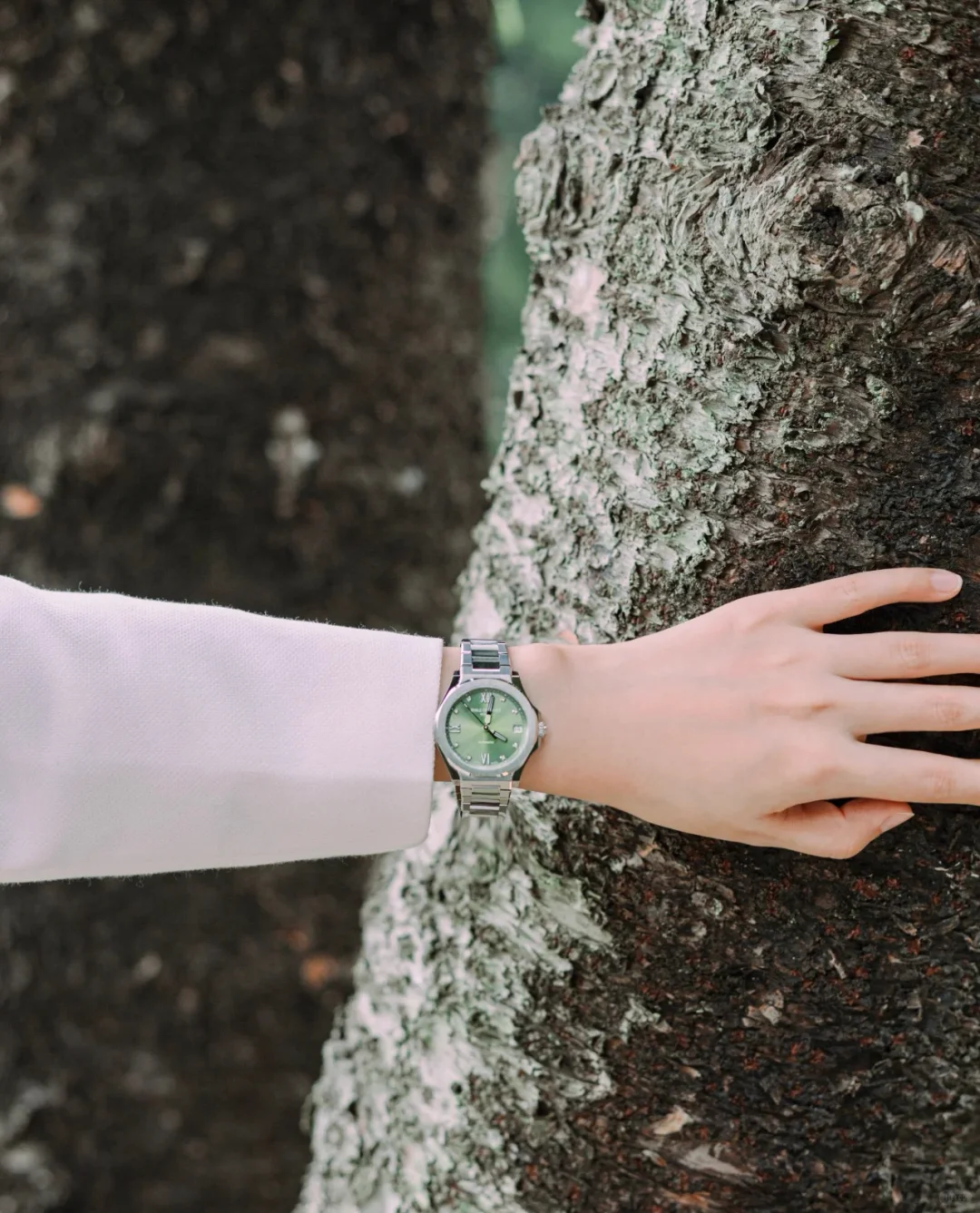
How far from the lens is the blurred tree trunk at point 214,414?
6.78 feet

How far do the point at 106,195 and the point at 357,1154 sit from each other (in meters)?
1.75

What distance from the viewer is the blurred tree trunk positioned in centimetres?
207

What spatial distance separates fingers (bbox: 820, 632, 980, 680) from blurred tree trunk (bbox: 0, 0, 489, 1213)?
1525mm

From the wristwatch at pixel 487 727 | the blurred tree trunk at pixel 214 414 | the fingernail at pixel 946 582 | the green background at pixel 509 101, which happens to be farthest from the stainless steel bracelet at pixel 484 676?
the green background at pixel 509 101

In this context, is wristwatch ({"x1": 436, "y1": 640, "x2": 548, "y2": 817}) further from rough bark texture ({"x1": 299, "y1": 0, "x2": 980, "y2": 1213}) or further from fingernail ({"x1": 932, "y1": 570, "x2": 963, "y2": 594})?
fingernail ({"x1": 932, "y1": 570, "x2": 963, "y2": 594})

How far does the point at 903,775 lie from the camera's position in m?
0.88

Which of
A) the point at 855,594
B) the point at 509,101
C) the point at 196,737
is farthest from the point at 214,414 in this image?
the point at 855,594

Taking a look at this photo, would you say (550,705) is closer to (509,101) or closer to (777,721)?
(777,721)

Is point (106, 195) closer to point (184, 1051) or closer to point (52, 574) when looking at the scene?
point (52, 574)

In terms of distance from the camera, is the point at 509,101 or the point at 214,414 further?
the point at 509,101

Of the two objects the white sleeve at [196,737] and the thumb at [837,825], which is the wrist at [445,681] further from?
the thumb at [837,825]

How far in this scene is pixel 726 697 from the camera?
2.98ft

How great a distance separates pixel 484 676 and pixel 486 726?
4cm

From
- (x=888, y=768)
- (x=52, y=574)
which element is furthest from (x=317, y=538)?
(x=888, y=768)
